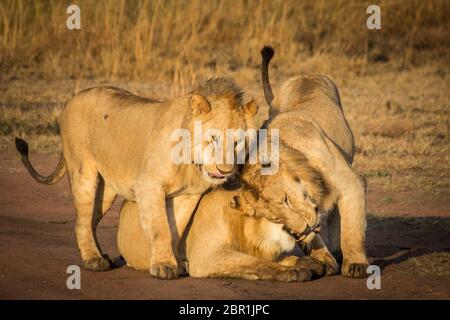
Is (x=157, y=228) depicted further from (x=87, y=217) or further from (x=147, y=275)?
(x=87, y=217)

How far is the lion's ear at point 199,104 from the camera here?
5.43 m

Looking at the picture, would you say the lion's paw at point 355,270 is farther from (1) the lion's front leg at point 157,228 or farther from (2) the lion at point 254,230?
(1) the lion's front leg at point 157,228

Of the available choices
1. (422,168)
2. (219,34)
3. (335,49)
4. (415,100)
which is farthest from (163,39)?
(422,168)

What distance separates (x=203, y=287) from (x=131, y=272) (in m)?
0.69

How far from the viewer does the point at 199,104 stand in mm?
5445

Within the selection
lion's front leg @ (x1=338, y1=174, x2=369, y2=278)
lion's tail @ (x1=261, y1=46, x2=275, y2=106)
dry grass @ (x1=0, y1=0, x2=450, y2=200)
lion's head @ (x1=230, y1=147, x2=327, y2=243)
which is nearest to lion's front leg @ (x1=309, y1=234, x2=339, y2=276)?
lion's front leg @ (x1=338, y1=174, x2=369, y2=278)

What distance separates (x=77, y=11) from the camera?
43.3ft

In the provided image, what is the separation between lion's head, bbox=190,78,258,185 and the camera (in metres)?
5.27

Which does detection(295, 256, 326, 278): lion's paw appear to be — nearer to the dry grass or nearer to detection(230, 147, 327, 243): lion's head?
detection(230, 147, 327, 243): lion's head

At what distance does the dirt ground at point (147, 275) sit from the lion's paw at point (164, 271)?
0.04 m

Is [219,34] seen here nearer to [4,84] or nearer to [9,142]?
[4,84]

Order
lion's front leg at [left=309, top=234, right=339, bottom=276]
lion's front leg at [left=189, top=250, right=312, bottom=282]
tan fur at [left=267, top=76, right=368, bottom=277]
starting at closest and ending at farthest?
1. tan fur at [left=267, top=76, right=368, bottom=277]
2. lion's front leg at [left=189, top=250, right=312, bottom=282]
3. lion's front leg at [left=309, top=234, right=339, bottom=276]

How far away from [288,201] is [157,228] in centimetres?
73

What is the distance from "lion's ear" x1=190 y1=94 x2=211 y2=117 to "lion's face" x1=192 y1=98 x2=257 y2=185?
2 centimetres
